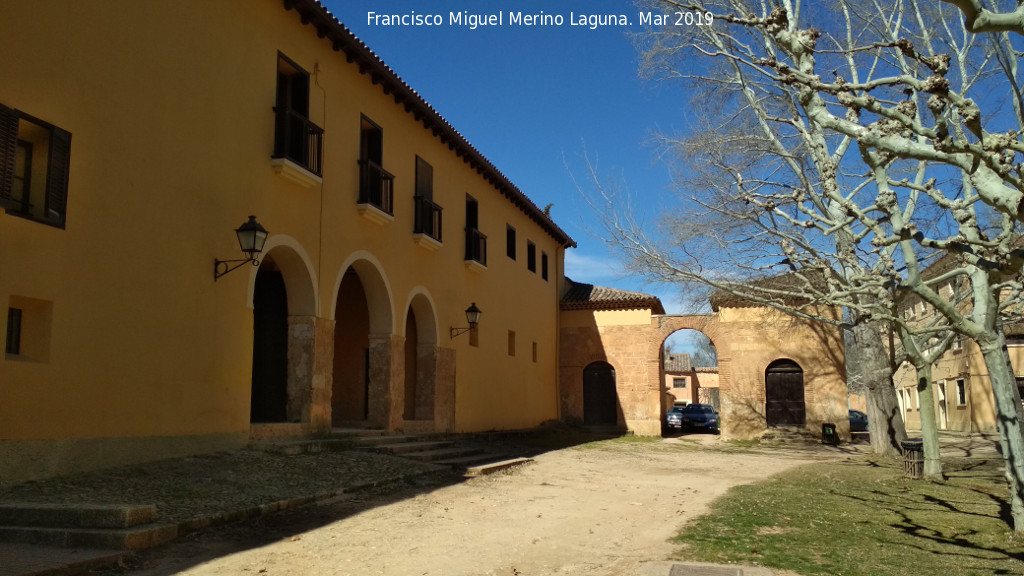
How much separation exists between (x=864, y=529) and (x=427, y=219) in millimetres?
10433

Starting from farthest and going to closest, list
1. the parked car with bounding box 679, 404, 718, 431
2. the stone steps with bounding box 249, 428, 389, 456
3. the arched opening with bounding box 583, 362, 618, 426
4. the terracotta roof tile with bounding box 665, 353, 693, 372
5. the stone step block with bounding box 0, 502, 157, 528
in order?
the terracotta roof tile with bounding box 665, 353, 693, 372 < the parked car with bounding box 679, 404, 718, 431 < the arched opening with bounding box 583, 362, 618, 426 < the stone steps with bounding box 249, 428, 389, 456 < the stone step block with bounding box 0, 502, 157, 528

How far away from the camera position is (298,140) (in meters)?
11.8

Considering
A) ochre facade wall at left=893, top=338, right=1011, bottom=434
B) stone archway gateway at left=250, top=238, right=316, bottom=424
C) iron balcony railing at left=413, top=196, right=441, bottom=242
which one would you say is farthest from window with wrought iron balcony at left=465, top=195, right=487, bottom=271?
ochre facade wall at left=893, top=338, right=1011, bottom=434

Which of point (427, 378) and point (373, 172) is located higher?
point (373, 172)

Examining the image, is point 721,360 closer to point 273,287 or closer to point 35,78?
point 273,287

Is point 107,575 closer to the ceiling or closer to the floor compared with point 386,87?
closer to the floor

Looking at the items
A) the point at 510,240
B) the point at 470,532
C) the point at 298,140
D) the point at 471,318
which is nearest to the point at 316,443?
the point at 470,532

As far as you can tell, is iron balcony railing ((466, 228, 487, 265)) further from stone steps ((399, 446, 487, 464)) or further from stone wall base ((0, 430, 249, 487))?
stone wall base ((0, 430, 249, 487))

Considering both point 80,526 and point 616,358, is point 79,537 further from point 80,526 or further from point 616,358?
point 616,358

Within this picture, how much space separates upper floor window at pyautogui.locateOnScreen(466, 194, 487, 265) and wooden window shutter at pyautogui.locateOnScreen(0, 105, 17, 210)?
11717 mm

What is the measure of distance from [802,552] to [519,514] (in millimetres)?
3199

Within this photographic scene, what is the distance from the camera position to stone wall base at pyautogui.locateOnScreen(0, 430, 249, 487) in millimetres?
7004

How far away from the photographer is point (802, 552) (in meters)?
6.68

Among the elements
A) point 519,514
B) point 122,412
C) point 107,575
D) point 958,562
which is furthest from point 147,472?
point 958,562
